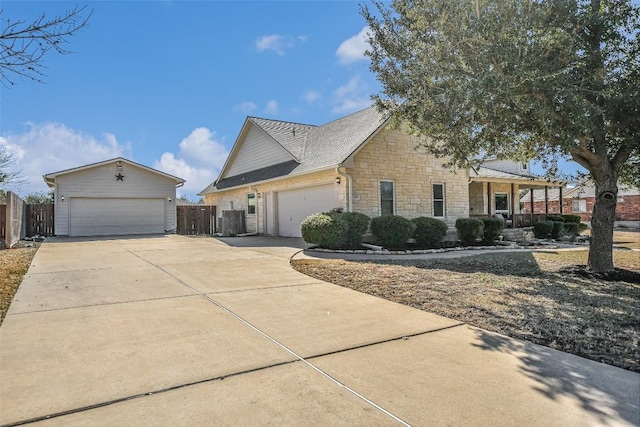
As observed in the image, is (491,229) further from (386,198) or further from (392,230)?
(392,230)

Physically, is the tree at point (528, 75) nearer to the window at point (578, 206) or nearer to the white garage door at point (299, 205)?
the white garage door at point (299, 205)

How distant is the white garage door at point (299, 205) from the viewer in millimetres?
14812

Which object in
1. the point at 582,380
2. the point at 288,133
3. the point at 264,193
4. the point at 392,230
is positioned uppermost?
the point at 288,133

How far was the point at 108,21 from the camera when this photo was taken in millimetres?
6977

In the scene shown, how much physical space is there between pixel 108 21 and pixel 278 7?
5.15 m

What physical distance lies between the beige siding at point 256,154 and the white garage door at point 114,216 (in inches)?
191

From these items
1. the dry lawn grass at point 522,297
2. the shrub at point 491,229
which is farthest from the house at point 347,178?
the dry lawn grass at point 522,297

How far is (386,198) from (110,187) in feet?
48.8

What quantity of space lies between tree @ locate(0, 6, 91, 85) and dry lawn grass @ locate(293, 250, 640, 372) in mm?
5270

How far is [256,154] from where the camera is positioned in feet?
67.2

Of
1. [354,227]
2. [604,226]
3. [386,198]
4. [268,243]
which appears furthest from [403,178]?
[604,226]

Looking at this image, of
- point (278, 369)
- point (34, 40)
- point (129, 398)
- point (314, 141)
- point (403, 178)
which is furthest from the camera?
point (314, 141)

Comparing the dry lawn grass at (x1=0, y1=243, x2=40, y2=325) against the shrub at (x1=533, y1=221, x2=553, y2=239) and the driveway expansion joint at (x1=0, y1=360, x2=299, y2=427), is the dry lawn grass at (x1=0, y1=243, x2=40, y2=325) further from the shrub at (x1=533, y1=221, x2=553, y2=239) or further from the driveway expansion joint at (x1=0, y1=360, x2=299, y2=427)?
the shrub at (x1=533, y1=221, x2=553, y2=239)

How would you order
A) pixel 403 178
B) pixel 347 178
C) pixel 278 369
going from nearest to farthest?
pixel 278 369 → pixel 347 178 → pixel 403 178
